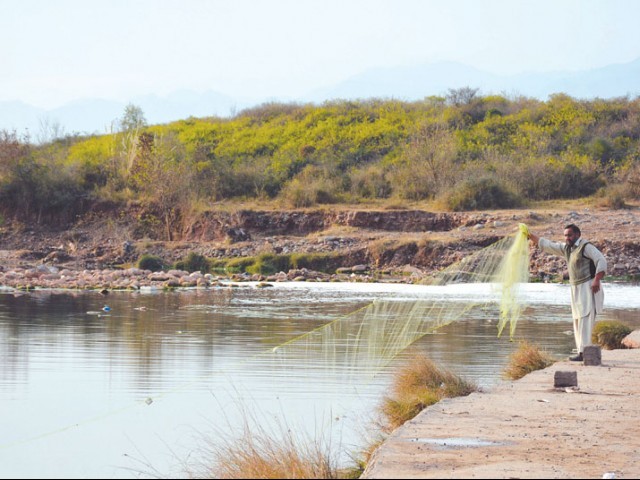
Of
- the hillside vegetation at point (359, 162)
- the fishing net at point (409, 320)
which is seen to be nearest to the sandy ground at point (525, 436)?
the fishing net at point (409, 320)

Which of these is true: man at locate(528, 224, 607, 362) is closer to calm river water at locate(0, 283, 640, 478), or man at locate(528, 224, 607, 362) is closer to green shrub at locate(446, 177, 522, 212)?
calm river water at locate(0, 283, 640, 478)

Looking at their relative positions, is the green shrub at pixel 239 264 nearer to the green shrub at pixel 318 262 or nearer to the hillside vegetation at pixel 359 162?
the green shrub at pixel 318 262

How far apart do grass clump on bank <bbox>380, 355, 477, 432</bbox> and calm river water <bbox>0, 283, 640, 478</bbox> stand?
267 mm

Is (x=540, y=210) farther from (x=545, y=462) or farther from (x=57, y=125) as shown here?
(x=57, y=125)

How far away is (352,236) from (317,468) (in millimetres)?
27623

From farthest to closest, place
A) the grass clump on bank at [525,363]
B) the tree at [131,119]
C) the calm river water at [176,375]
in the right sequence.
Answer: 1. the tree at [131,119]
2. the grass clump on bank at [525,363]
3. the calm river water at [176,375]

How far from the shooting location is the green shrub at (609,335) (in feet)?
51.6

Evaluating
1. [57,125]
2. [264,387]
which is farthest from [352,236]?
[57,125]

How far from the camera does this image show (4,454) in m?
8.73

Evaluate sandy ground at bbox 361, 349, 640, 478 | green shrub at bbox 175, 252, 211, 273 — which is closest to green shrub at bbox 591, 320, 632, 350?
sandy ground at bbox 361, 349, 640, 478

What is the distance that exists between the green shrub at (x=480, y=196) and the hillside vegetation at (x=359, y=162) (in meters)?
0.05

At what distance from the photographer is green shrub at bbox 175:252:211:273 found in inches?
1337

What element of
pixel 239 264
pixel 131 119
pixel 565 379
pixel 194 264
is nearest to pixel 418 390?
pixel 565 379

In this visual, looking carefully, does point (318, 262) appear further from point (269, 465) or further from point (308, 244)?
point (269, 465)
